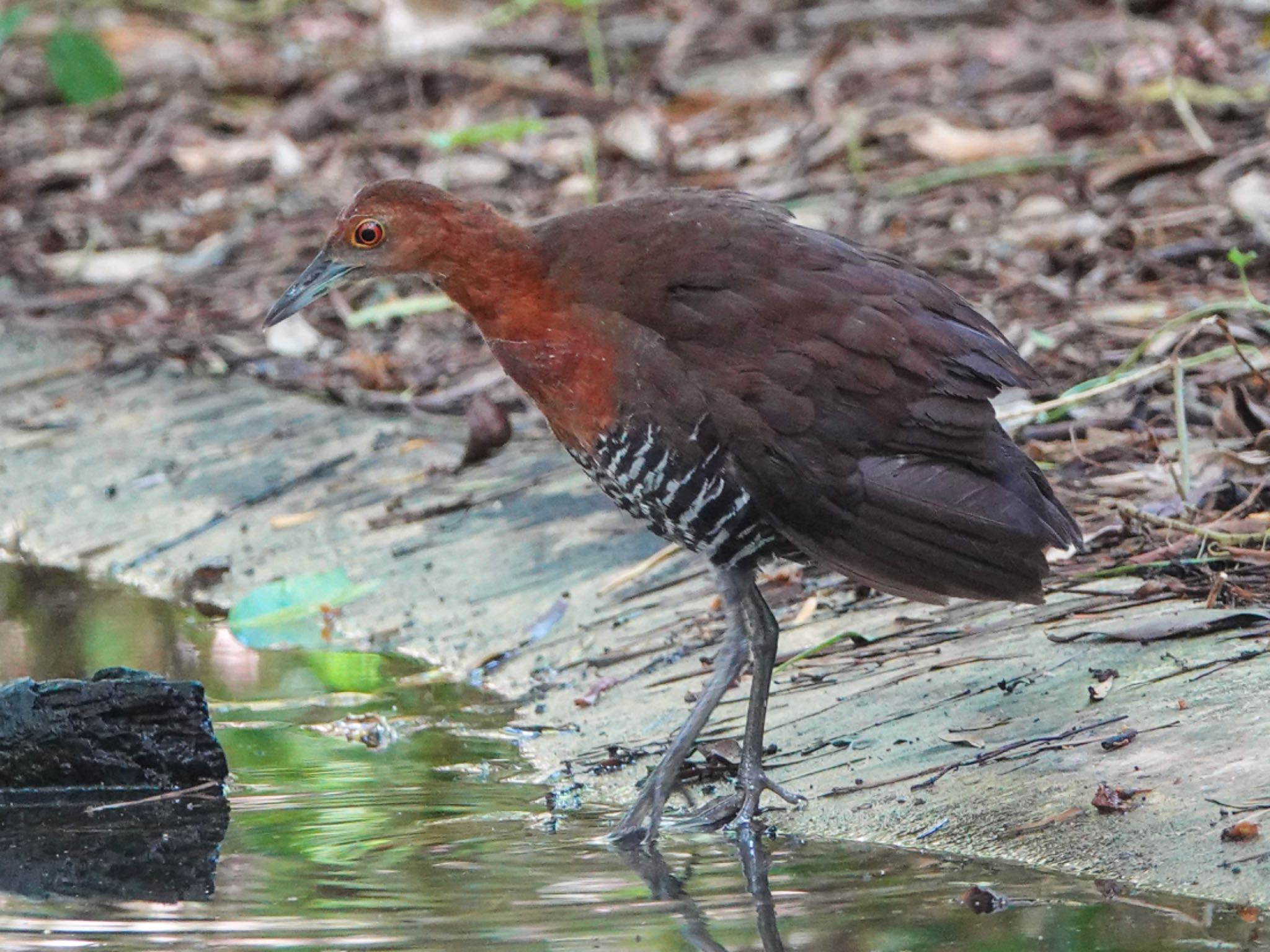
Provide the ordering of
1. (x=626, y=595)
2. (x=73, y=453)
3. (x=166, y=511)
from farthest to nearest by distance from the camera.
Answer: (x=73, y=453) → (x=166, y=511) → (x=626, y=595)

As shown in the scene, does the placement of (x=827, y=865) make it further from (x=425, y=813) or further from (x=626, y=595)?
(x=626, y=595)

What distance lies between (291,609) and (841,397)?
2.26 meters

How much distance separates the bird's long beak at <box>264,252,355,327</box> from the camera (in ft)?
14.7

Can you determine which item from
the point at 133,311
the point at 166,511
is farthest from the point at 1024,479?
the point at 133,311

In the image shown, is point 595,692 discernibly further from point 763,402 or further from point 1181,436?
point 1181,436

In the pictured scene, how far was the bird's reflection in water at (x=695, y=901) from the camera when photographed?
10.5ft

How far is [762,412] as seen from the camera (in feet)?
12.6

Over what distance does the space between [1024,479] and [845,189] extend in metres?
4.21

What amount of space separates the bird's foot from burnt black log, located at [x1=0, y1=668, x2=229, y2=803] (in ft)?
3.64

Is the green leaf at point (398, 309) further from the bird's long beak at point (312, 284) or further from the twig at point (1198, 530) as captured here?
the twig at point (1198, 530)

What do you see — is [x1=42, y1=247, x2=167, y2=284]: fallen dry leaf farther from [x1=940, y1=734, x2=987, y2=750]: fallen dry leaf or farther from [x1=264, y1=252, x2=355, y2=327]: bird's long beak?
[x1=940, y1=734, x2=987, y2=750]: fallen dry leaf

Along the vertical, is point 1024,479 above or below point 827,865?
above

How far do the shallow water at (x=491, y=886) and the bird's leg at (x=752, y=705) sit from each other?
12 centimetres

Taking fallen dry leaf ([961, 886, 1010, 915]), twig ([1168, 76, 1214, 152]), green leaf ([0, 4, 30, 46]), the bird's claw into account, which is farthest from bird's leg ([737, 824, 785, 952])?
green leaf ([0, 4, 30, 46])
